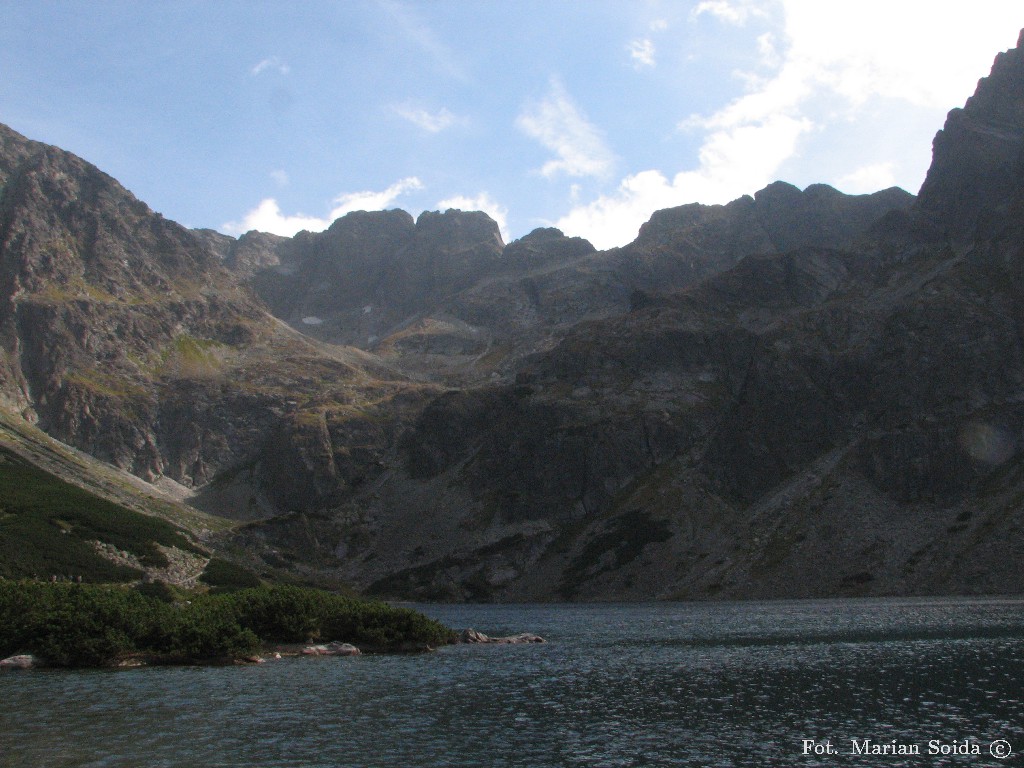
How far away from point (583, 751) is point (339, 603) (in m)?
55.6

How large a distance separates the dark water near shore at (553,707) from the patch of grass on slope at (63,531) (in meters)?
48.7

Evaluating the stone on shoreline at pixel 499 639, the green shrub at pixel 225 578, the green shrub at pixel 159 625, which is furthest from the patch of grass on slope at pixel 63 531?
the stone on shoreline at pixel 499 639

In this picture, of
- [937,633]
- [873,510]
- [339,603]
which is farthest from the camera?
[873,510]

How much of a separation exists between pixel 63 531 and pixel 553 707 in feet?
327

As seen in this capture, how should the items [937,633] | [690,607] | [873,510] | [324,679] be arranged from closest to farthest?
1. [324,679]
2. [937,633]
3. [690,607]
4. [873,510]

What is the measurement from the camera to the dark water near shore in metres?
37.6

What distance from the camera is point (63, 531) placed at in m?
124

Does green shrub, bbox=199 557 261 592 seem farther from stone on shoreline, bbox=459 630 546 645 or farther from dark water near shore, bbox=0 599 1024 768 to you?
dark water near shore, bbox=0 599 1024 768

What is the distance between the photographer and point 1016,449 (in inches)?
7343

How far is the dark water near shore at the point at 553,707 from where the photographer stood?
37625 millimetres

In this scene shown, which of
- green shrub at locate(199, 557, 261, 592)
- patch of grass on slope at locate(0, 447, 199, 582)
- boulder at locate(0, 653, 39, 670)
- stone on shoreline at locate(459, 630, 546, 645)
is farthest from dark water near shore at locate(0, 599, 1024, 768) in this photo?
green shrub at locate(199, 557, 261, 592)

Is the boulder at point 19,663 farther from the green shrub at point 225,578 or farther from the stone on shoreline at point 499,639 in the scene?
the green shrub at point 225,578

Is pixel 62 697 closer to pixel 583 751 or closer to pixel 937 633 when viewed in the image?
pixel 583 751

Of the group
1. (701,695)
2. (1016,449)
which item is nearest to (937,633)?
(701,695)
